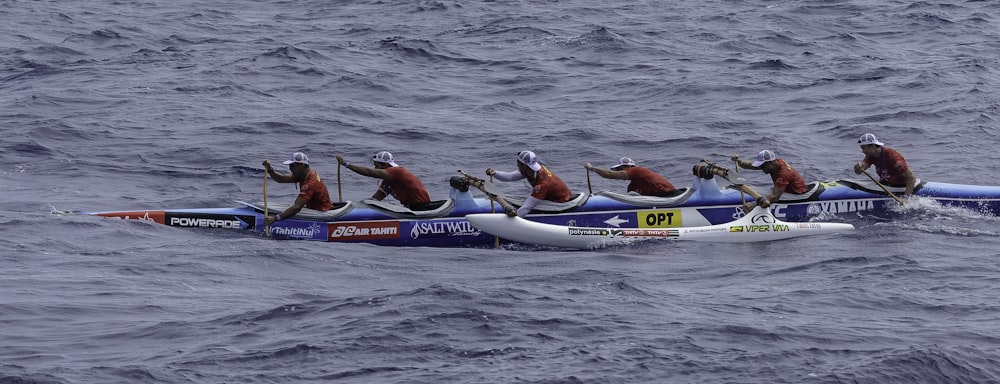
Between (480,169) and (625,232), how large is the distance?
5.07 metres

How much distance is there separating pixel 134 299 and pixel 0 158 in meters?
10.2

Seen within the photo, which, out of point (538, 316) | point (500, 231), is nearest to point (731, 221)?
point (500, 231)

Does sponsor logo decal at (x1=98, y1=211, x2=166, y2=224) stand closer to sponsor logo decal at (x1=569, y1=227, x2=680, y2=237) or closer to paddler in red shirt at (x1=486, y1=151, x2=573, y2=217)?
paddler in red shirt at (x1=486, y1=151, x2=573, y2=217)

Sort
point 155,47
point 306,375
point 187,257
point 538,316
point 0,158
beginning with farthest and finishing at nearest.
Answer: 1. point 155,47
2. point 0,158
3. point 187,257
4. point 538,316
5. point 306,375

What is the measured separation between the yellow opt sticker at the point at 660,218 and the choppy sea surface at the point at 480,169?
1276 mm

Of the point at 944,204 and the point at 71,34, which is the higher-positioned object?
the point at 71,34

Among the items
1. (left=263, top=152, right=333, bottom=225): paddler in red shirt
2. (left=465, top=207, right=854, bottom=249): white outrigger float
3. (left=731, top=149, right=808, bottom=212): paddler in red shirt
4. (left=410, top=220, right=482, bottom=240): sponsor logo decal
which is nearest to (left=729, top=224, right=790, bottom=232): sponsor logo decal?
(left=465, top=207, right=854, bottom=249): white outrigger float

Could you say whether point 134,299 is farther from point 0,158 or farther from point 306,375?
point 0,158

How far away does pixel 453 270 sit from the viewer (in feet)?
54.3

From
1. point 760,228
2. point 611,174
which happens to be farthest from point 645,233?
point 760,228

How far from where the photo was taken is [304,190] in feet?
61.4

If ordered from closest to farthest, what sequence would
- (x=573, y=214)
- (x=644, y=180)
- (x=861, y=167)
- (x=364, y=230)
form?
(x=364, y=230) → (x=573, y=214) → (x=644, y=180) → (x=861, y=167)

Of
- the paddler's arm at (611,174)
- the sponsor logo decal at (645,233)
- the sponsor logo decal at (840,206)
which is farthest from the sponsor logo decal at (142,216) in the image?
the sponsor logo decal at (840,206)

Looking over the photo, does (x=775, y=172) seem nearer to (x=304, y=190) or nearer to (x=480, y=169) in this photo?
(x=480, y=169)
